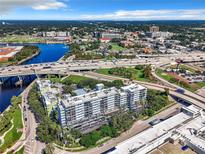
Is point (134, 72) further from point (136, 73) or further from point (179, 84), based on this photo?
point (179, 84)

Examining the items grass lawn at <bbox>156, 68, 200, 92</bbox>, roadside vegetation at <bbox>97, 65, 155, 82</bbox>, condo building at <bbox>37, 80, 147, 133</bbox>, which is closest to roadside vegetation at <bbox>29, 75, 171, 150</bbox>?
condo building at <bbox>37, 80, 147, 133</bbox>

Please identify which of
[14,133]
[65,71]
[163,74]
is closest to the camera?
[14,133]

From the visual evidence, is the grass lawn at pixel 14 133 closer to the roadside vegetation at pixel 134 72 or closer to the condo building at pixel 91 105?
the condo building at pixel 91 105

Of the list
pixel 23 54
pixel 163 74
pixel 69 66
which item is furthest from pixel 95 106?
pixel 23 54

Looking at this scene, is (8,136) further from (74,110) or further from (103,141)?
(103,141)

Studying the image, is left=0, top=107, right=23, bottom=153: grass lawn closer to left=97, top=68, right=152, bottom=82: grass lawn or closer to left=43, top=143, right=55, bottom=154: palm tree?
left=43, top=143, right=55, bottom=154: palm tree

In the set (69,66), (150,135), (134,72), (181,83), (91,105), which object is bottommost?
(150,135)

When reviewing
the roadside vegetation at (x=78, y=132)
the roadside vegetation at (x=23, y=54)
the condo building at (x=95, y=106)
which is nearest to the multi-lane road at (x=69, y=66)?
the roadside vegetation at (x=23, y=54)

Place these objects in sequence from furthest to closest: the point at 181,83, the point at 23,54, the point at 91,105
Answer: the point at 23,54 < the point at 181,83 < the point at 91,105

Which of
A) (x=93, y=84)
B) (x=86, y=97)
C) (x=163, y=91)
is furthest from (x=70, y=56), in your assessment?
(x=86, y=97)
